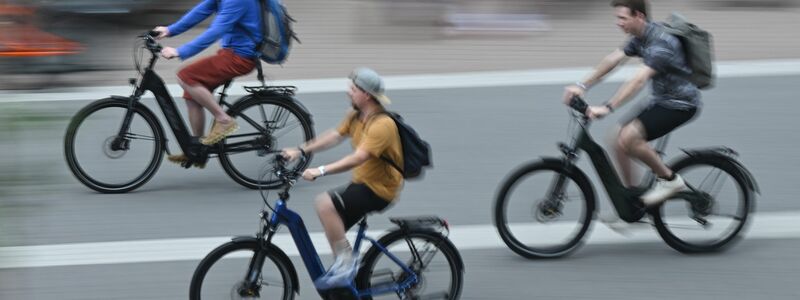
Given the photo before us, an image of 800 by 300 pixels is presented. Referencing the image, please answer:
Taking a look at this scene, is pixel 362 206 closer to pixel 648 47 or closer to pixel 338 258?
pixel 338 258

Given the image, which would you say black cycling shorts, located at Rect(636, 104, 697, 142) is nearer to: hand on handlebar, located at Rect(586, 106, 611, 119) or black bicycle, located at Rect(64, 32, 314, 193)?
hand on handlebar, located at Rect(586, 106, 611, 119)

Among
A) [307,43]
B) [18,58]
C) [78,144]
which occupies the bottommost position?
[307,43]

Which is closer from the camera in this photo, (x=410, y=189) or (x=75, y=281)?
(x=75, y=281)

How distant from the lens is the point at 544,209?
7.44 m

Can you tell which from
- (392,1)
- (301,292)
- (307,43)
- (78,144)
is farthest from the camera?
(392,1)

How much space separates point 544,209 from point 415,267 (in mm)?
1254

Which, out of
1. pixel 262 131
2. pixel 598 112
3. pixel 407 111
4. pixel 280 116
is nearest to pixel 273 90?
pixel 280 116

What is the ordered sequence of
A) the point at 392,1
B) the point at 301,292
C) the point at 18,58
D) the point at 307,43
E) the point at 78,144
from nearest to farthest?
the point at 18,58
the point at 301,292
the point at 78,144
the point at 307,43
the point at 392,1

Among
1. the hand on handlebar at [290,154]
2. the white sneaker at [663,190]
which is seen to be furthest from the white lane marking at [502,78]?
the hand on handlebar at [290,154]

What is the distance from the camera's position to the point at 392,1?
587 inches

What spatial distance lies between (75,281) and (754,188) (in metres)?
4.20

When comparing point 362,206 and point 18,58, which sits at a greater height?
point 18,58

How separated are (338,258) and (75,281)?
199 cm

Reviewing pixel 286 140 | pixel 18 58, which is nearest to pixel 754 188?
pixel 286 140
